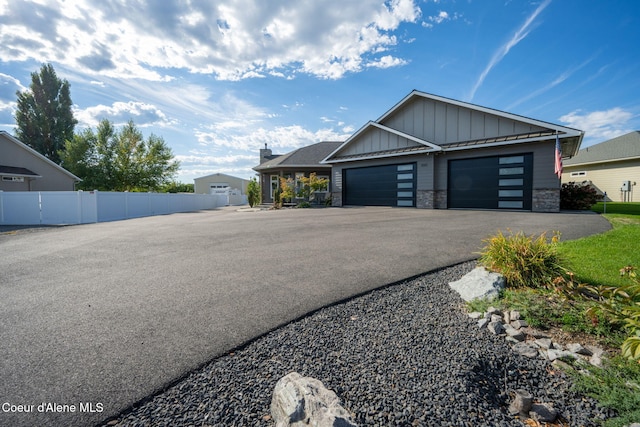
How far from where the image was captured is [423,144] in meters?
15.5

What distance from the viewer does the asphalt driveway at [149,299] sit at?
1.99 metres

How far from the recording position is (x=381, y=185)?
1783 cm

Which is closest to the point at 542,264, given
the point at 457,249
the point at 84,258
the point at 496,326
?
the point at 496,326

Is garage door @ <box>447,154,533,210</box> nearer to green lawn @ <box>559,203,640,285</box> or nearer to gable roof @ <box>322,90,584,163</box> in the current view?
gable roof @ <box>322,90,584,163</box>

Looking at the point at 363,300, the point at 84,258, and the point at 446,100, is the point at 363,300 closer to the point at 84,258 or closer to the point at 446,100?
the point at 84,258

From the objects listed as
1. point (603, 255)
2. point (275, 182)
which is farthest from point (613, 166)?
point (275, 182)

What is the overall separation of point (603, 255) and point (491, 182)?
10.3m

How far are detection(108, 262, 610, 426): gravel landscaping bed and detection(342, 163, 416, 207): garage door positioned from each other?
569 inches

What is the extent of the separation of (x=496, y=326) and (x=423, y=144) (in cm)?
1408

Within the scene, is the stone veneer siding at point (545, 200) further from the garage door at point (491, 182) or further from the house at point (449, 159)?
the garage door at point (491, 182)

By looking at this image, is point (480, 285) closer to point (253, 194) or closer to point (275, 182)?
point (253, 194)

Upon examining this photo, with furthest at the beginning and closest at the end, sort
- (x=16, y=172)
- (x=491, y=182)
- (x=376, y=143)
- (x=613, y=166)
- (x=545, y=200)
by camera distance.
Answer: (x=613, y=166) < (x=16, y=172) < (x=376, y=143) < (x=491, y=182) < (x=545, y=200)

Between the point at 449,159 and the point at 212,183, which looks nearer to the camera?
the point at 449,159

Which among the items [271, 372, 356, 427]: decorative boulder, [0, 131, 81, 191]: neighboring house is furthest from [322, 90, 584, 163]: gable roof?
[0, 131, 81, 191]: neighboring house
